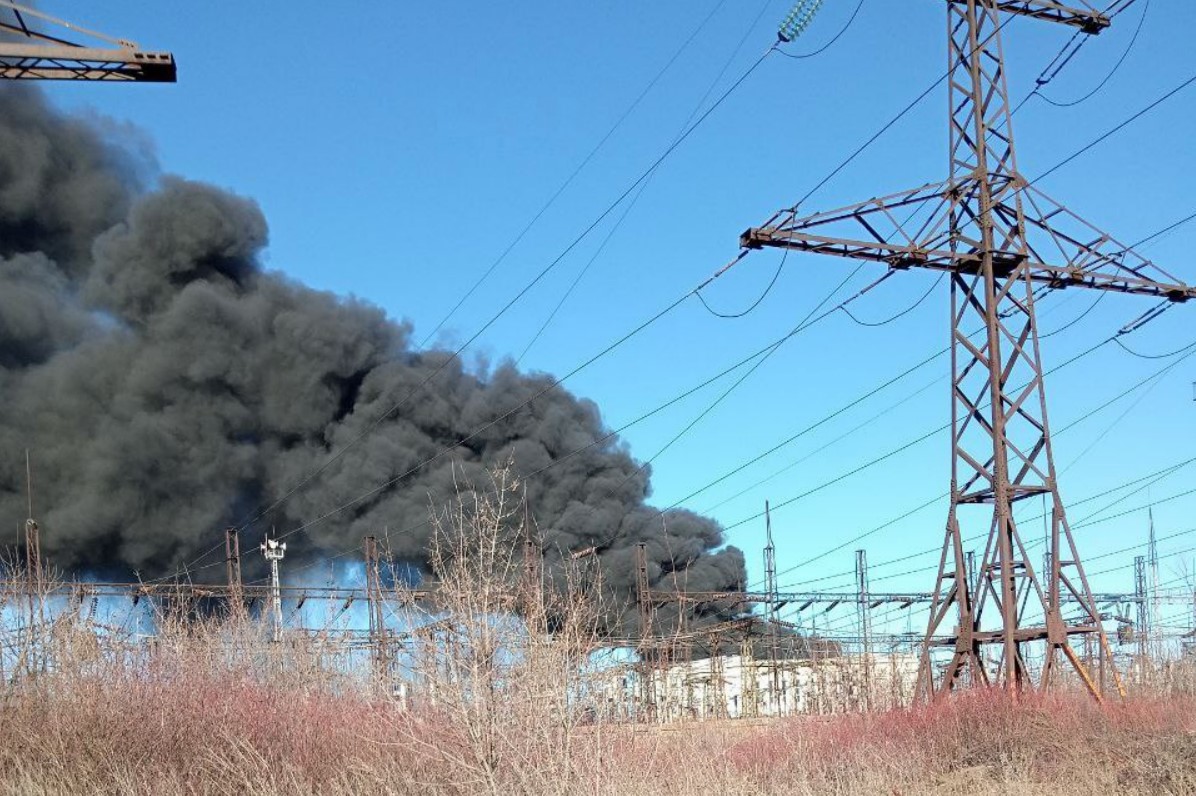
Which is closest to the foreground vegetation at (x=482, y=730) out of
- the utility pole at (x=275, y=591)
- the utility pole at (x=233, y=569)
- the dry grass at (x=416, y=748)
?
the dry grass at (x=416, y=748)

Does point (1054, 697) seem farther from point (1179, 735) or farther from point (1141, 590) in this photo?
point (1141, 590)

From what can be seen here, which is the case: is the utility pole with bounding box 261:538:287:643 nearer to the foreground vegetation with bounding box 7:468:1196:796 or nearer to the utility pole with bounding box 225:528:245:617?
the utility pole with bounding box 225:528:245:617

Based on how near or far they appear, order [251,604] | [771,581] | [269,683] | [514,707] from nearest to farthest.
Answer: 1. [514,707]
2. [269,683]
3. [251,604]
4. [771,581]

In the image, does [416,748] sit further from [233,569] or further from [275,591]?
[233,569]

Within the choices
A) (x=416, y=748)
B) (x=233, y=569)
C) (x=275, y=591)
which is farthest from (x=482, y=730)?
(x=233, y=569)

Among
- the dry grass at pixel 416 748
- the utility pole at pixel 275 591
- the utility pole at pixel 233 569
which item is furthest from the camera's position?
the utility pole at pixel 233 569

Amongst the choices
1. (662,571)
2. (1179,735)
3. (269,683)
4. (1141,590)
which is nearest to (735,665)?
(662,571)

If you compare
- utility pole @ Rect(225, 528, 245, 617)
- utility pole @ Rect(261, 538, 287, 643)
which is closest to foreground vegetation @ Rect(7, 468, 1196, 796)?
utility pole @ Rect(261, 538, 287, 643)

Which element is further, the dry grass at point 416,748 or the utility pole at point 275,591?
the utility pole at point 275,591

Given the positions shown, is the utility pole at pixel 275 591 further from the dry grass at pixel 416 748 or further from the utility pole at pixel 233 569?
the dry grass at pixel 416 748

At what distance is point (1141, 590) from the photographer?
48.7 m

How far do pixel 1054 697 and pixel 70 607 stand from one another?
39.2 ft

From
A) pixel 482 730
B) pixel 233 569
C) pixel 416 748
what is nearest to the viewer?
pixel 482 730

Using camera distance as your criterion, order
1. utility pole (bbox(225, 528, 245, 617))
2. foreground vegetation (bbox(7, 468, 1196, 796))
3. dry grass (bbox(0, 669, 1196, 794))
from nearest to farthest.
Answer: foreground vegetation (bbox(7, 468, 1196, 796)) → dry grass (bbox(0, 669, 1196, 794)) → utility pole (bbox(225, 528, 245, 617))
